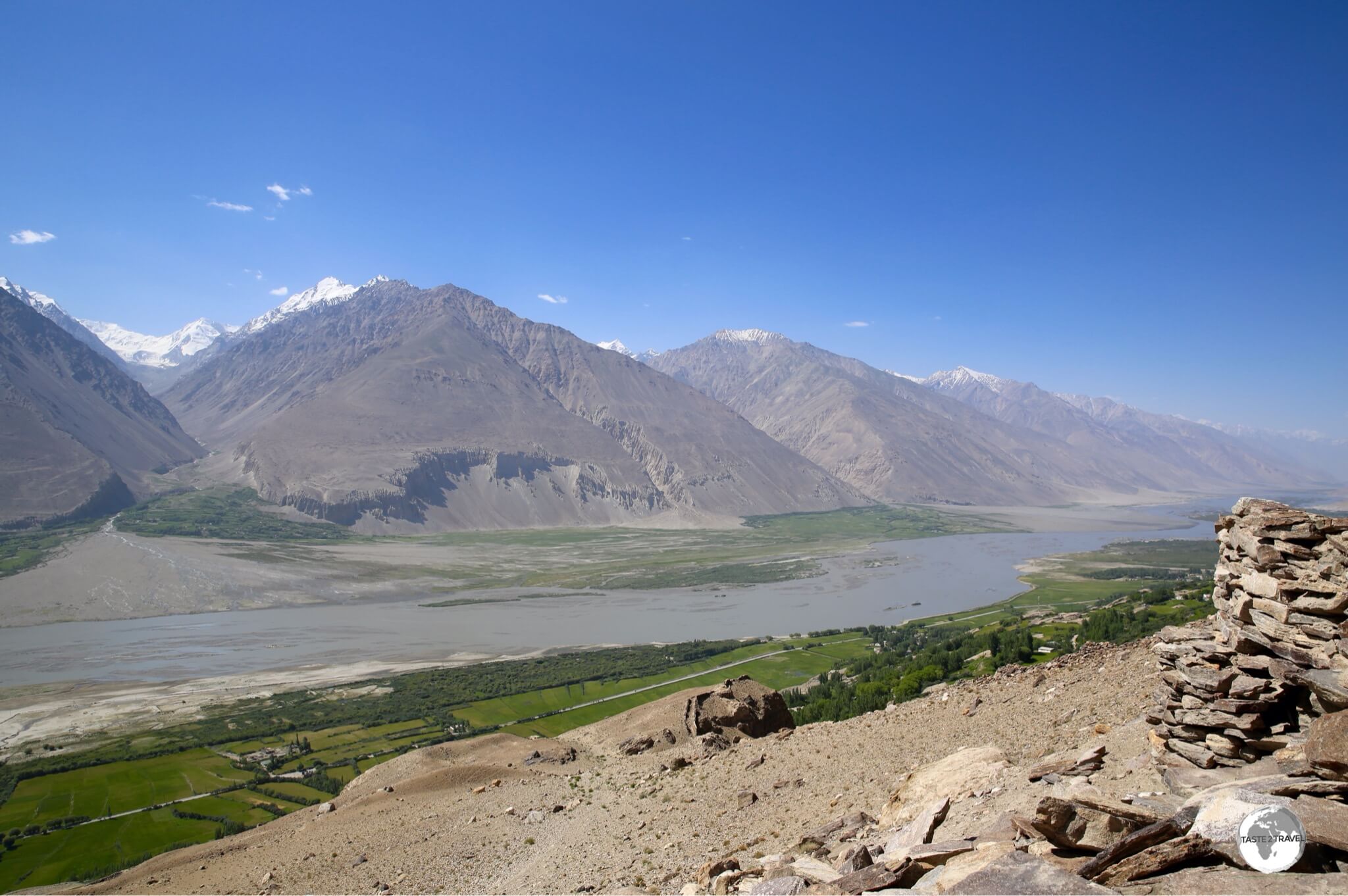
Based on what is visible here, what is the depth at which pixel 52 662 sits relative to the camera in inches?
2085

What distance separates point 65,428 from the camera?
136500mm

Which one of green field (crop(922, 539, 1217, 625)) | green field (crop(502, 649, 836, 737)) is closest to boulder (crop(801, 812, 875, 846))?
green field (crop(502, 649, 836, 737))

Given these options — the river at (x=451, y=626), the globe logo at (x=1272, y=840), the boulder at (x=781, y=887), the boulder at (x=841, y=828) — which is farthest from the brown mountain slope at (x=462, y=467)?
the globe logo at (x=1272, y=840)

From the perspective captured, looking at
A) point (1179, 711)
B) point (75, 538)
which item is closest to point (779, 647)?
point (1179, 711)

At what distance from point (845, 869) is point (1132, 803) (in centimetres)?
335

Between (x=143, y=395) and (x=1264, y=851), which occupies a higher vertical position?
(x=143, y=395)

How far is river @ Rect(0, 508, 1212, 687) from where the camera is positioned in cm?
5428

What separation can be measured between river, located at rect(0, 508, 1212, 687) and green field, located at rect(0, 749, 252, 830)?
17.4 meters

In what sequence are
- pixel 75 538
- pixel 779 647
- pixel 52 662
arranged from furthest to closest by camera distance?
pixel 75 538 → pixel 779 647 → pixel 52 662

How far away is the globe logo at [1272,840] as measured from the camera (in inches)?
211

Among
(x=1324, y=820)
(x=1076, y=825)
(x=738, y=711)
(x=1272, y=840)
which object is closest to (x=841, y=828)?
(x=1076, y=825)

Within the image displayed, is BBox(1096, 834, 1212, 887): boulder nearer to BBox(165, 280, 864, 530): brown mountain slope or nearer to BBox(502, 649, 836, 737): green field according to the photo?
BBox(502, 649, 836, 737): green field

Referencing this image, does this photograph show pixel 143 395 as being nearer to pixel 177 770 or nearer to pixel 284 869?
pixel 177 770

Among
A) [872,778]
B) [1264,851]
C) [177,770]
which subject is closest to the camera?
[1264,851]
